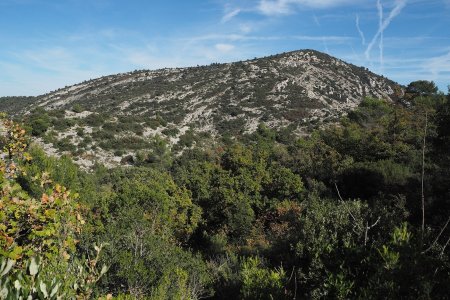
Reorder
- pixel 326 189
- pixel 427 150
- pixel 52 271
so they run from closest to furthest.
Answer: pixel 52 271 → pixel 427 150 → pixel 326 189

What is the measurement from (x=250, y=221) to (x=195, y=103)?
6583 cm

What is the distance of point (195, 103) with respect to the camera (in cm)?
9219

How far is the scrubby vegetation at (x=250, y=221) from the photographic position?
5.46 m

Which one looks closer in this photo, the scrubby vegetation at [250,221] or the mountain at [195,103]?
the scrubby vegetation at [250,221]

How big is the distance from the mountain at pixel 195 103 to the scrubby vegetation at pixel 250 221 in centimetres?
553

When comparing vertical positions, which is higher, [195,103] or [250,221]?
[195,103]

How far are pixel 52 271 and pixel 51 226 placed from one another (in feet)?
3.07

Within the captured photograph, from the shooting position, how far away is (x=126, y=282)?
14188 mm

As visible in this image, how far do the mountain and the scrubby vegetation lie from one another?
5.53 m

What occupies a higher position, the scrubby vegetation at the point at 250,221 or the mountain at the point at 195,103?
the mountain at the point at 195,103

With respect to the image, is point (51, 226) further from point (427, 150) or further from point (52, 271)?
point (427, 150)

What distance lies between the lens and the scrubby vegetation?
5.46m

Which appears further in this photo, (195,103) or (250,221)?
(195,103)

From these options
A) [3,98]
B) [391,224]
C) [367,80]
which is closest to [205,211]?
[391,224]
